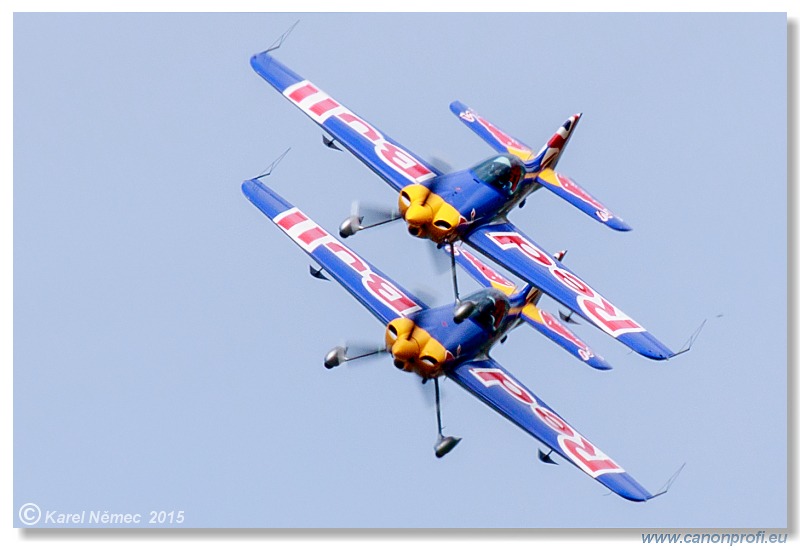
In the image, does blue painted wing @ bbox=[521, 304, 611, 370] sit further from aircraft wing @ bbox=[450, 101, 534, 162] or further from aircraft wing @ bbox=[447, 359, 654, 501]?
aircraft wing @ bbox=[450, 101, 534, 162]

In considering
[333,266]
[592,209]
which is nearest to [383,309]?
[333,266]

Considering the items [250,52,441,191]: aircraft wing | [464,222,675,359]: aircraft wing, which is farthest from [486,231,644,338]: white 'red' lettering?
[250,52,441,191]: aircraft wing

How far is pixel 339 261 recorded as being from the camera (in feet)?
143

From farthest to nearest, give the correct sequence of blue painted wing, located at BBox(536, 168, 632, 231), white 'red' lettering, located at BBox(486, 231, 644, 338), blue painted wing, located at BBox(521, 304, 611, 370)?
1. blue painted wing, located at BBox(536, 168, 632, 231)
2. blue painted wing, located at BBox(521, 304, 611, 370)
3. white 'red' lettering, located at BBox(486, 231, 644, 338)

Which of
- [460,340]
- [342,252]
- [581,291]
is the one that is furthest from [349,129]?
[581,291]

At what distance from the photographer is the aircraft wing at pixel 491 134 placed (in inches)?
1795

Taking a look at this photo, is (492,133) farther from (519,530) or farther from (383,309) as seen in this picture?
(519,530)

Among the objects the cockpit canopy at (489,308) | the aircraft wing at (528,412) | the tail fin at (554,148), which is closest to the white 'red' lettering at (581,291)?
the cockpit canopy at (489,308)

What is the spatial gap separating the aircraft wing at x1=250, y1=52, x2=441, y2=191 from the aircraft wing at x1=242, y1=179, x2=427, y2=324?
1.54 meters

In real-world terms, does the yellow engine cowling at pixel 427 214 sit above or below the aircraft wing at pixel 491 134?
below

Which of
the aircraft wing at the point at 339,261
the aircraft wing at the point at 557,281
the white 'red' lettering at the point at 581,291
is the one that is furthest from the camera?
the aircraft wing at the point at 339,261

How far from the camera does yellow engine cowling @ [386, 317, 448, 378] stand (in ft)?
135

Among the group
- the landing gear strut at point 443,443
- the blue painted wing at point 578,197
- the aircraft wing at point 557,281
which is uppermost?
the blue painted wing at point 578,197

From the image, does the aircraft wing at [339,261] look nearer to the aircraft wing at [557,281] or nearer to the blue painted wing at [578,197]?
the aircraft wing at [557,281]
